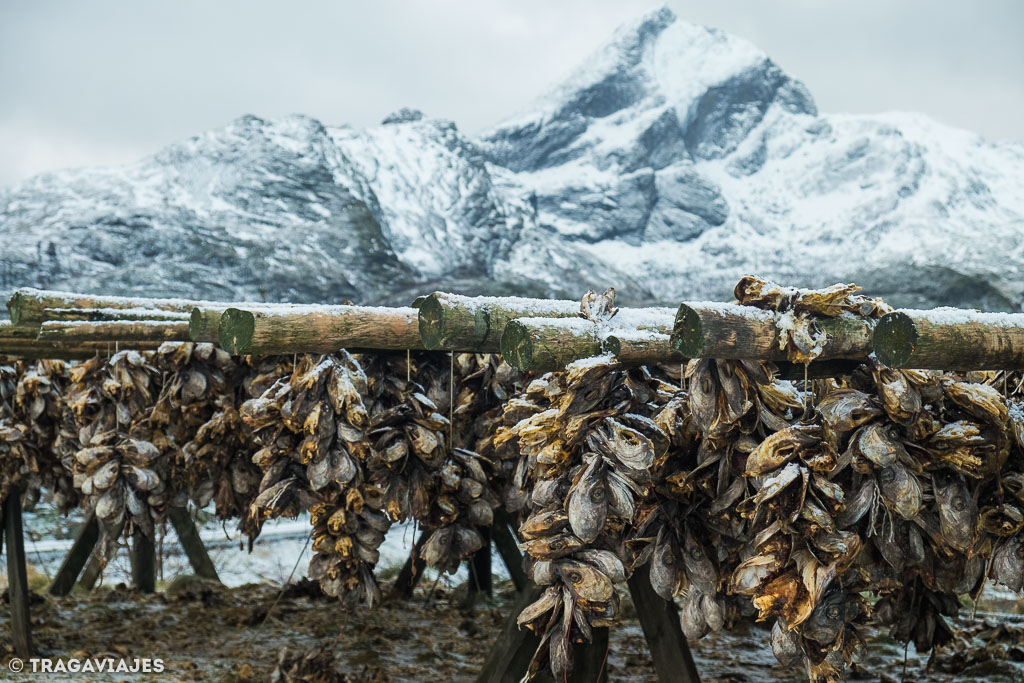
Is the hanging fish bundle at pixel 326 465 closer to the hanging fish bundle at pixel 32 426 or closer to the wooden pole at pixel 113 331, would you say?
the wooden pole at pixel 113 331

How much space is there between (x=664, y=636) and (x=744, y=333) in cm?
134

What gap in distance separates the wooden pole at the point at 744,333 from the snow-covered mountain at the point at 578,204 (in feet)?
57.2

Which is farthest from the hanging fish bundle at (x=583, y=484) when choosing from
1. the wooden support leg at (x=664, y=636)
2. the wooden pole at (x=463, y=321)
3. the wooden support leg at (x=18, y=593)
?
the wooden support leg at (x=18, y=593)

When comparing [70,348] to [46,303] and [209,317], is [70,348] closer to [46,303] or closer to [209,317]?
[46,303]

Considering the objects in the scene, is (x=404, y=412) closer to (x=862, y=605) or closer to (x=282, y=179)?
(x=862, y=605)

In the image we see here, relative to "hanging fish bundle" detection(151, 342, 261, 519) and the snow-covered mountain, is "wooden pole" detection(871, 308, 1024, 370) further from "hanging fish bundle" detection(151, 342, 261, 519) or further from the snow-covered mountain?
the snow-covered mountain

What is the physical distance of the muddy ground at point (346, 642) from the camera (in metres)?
4.31

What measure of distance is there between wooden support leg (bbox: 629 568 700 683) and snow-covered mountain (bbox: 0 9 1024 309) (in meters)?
16.6

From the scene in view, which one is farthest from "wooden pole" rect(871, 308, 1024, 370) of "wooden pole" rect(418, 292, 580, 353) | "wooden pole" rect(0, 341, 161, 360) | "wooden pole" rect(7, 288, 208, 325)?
"wooden pole" rect(0, 341, 161, 360)

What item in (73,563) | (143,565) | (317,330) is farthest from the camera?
(143,565)

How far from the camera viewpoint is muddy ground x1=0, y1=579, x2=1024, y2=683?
4309mm

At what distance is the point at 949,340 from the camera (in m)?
1.63

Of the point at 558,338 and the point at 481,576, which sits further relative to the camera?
the point at 481,576

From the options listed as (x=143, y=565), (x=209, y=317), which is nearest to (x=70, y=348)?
(x=209, y=317)
